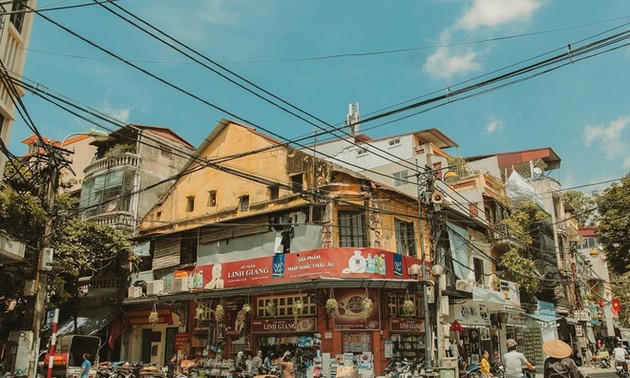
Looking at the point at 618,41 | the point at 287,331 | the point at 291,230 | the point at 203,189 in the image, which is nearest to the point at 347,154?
the point at 203,189

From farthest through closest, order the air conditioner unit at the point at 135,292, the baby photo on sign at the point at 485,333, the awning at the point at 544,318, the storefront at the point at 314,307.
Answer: the awning at the point at 544,318 → the baby photo on sign at the point at 485,333 → the air conditioner unit at the point at 135,292 → the storefront at the point at 314,307

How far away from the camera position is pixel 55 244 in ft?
69.6

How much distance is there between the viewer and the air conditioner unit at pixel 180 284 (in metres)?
23.0

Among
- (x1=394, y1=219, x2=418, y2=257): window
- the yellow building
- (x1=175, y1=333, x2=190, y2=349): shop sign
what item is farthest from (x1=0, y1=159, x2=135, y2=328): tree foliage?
(x1=394, y1=219, x2=418, y2=257): window

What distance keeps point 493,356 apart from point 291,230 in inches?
543

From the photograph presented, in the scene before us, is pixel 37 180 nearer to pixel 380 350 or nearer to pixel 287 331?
pixel 287 331

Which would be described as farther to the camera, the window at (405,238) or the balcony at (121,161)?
the balcony at (121,161)

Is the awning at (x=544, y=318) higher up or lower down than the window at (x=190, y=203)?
lower down

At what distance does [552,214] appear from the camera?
36188 mm

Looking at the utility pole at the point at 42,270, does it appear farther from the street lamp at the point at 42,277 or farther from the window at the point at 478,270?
the window at the point at 478,270

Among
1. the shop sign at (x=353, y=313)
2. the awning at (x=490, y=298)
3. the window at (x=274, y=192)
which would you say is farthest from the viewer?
the awning at (x=490, y=298)

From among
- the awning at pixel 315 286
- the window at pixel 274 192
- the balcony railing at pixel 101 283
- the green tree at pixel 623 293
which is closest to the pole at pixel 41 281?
the awning at pixel 315 286

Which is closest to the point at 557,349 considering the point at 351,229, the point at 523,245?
the point at 351,229

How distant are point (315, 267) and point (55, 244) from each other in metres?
11.1
